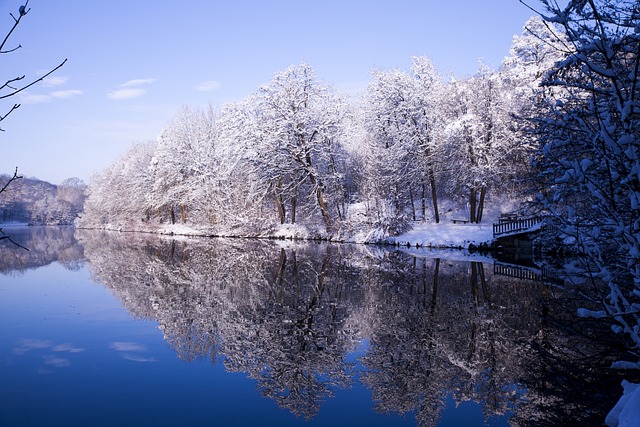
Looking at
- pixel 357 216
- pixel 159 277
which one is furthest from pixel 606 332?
pixel 357 216

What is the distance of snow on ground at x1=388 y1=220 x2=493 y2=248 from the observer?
1179 inches

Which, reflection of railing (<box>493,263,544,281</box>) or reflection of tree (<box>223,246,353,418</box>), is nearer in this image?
reflection of tree (<box>223,246,353,418</box>)

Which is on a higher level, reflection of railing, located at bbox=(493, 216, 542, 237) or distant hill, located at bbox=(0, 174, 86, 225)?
distant hill, located at bbox=(0, 174, 86, 225)

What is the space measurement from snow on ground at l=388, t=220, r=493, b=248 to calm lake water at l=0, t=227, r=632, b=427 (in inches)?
511

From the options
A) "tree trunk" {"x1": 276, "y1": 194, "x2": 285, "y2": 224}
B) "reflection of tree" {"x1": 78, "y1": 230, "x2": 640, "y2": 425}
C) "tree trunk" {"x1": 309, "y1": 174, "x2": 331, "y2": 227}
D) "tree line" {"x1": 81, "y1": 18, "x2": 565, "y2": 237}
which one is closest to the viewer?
"reflection of tree" {"x1": 78, "y1": 230, "x2": 640, "y2": 425}

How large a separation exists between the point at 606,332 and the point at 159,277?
612 inches

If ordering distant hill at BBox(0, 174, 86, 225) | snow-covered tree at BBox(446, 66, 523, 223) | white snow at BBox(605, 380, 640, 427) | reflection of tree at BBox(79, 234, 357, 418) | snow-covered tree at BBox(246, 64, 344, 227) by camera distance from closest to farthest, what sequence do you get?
white snow at BBox(605, 380, 640, 427)
reflection of tree at BBox(79, 234, 357, 418)
snow-covered tree at BBox(446, 66, 523, 223)
snow-covered tree at BBox(246, 64, 344, 227)
distant hill at BBox(0, 174, 86, 225)

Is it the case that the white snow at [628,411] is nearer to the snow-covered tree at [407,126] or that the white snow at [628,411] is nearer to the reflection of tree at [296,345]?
the reflection of tree at [296,345]

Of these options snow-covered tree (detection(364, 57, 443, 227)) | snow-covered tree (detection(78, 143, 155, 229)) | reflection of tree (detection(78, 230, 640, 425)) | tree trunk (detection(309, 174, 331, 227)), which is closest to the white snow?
reflection of tree (detection(78, 230, 640, 425))

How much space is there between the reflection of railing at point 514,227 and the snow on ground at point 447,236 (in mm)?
588

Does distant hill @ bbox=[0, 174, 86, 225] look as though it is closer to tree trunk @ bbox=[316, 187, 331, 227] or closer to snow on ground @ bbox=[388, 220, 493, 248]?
tree trunk @ bbox=[316, 187, 331, 227]

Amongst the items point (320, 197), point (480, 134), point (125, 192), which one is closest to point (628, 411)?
point (480, 134)

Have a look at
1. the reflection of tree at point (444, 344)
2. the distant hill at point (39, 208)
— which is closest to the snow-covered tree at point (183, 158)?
the reflection of tree at point (444, 344)

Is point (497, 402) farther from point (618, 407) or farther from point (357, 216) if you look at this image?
point (357, 216)
